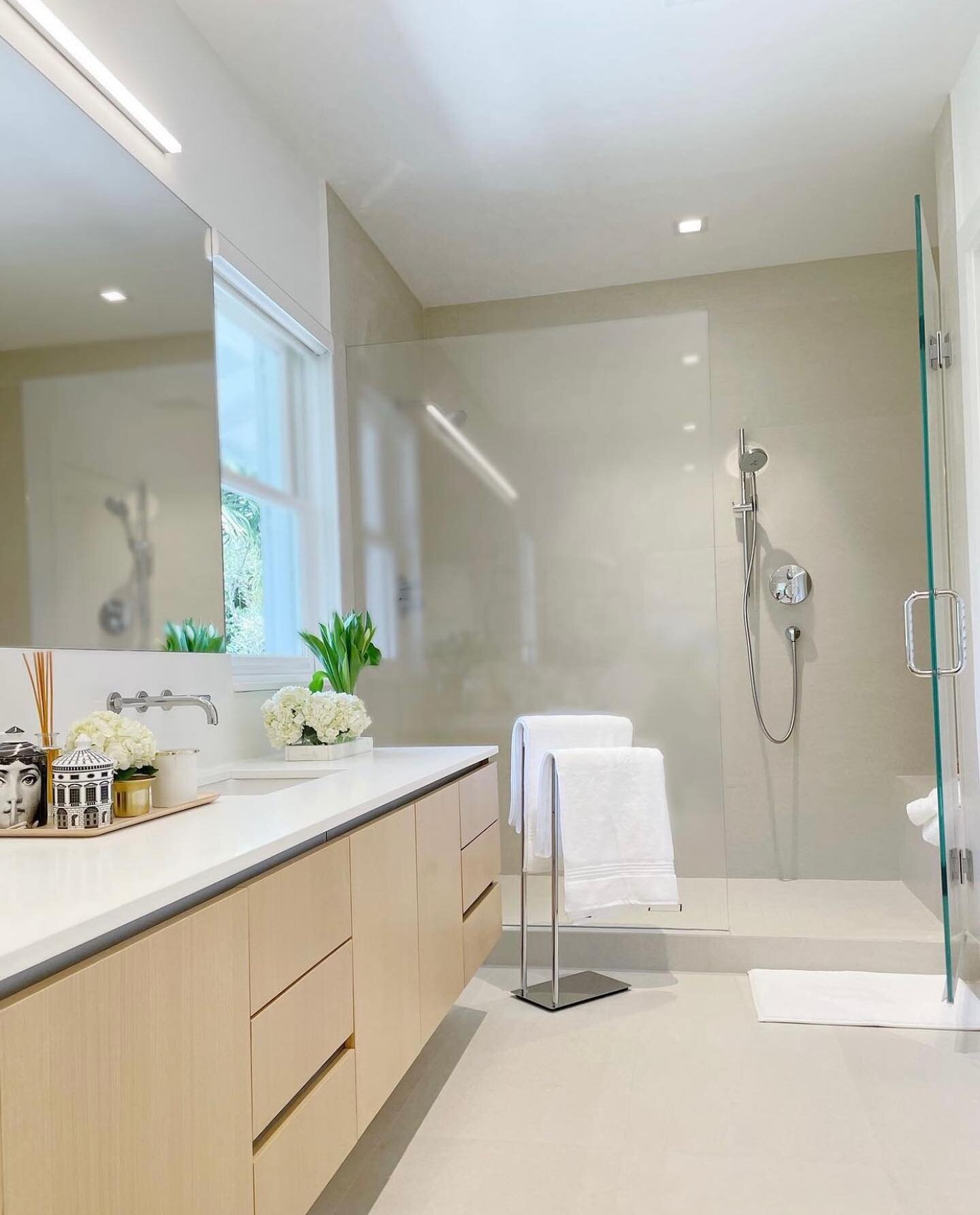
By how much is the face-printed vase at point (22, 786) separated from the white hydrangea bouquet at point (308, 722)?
1.07m

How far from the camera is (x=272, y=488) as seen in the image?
3057 millimetres

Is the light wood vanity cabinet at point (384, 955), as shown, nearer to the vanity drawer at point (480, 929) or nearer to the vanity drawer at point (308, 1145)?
the vanity drawer at point (308, 1145)

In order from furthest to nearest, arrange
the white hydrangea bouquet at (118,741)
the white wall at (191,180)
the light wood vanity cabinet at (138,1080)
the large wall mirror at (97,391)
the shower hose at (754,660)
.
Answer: the shower hose at (754,660) < the white wall at (191,180) < the large wall mirror at (97,391) < the white hydrangea bouquet at (118,741) < the light wood vanity cabinet at (138,1080)

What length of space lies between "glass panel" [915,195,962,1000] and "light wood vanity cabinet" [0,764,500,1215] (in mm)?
1430

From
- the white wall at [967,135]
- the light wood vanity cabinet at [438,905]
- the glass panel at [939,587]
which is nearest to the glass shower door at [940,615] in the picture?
the glass panel at [939,587]

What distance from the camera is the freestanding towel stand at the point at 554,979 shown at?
114 inches

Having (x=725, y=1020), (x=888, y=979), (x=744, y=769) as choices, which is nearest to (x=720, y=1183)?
(x=725, y=1020)

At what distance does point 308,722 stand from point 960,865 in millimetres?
1857

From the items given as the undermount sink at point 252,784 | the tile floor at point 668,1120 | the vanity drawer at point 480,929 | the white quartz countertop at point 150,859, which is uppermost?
the white quartz countertop at point 150,859

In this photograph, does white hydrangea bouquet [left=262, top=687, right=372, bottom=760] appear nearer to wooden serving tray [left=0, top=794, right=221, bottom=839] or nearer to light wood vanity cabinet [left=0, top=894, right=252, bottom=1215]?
wooden serving tray [left=0, top=794, right=221, bottom=839]

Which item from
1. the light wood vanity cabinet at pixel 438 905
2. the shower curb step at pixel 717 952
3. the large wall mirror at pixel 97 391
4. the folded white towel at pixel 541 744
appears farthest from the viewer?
the shower curb step at pixel 717 952

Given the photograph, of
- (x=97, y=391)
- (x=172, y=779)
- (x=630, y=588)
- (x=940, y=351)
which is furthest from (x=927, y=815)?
(x=97, y=391)

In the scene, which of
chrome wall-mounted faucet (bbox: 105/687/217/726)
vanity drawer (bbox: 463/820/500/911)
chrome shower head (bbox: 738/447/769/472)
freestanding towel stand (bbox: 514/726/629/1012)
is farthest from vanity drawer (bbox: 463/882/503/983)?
chrome shower head (bbox: 738/447/769/472)

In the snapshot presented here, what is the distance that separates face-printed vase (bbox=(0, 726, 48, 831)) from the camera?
55.6 inches
